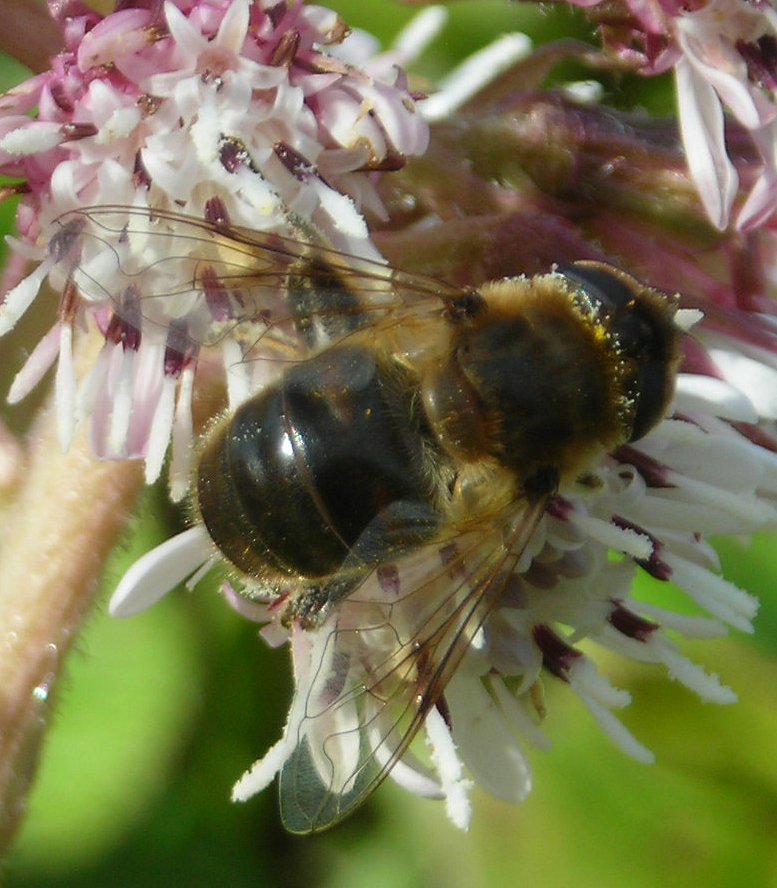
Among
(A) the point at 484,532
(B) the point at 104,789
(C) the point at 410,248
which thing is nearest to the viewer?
(A) the point at 484,532

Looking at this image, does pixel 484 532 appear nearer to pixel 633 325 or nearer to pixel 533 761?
pixel 633 325

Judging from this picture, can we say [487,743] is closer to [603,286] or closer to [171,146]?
[603,286]

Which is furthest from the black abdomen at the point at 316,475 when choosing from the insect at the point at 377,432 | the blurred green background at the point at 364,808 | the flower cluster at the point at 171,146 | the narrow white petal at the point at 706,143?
the blurred green background at the point at 364,808

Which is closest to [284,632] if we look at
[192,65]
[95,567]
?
[95,567]

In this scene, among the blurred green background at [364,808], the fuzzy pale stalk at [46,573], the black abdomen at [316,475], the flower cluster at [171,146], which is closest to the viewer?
the black abdomen at [316,475]

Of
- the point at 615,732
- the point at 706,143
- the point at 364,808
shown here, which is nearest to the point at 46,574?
the point at 615,732

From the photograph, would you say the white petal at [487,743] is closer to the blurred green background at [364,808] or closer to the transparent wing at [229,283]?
the transparent wing at [229,283]
